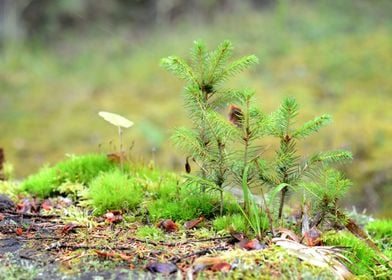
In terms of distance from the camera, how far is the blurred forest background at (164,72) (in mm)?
9523

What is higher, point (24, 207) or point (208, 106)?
point (208, 106)

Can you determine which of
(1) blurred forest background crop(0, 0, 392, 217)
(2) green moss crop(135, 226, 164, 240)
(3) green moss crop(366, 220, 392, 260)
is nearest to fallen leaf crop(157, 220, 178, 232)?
(2) green moss crop(135, 226, 164, 240)

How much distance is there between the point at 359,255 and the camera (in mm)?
2902

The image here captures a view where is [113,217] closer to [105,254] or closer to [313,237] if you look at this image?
[105,254]

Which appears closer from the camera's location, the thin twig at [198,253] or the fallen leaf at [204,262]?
the fallen leaf at [204,262]

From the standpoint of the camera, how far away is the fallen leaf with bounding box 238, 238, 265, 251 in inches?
107

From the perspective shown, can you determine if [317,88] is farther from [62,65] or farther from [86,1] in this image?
[86,1]

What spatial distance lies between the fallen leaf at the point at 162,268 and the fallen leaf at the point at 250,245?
1.29 ft

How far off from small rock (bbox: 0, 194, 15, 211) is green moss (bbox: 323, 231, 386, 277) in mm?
2086

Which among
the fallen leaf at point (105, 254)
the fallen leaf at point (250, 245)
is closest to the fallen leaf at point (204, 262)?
the fallen leaf at point (250, 245)

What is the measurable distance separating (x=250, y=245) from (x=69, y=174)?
186 cm

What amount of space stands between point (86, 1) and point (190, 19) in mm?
3386

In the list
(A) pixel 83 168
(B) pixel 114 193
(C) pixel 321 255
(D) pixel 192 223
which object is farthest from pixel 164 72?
(C) pixel 321 255

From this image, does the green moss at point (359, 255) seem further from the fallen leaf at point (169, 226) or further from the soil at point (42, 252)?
the soil at point (42, 252)
